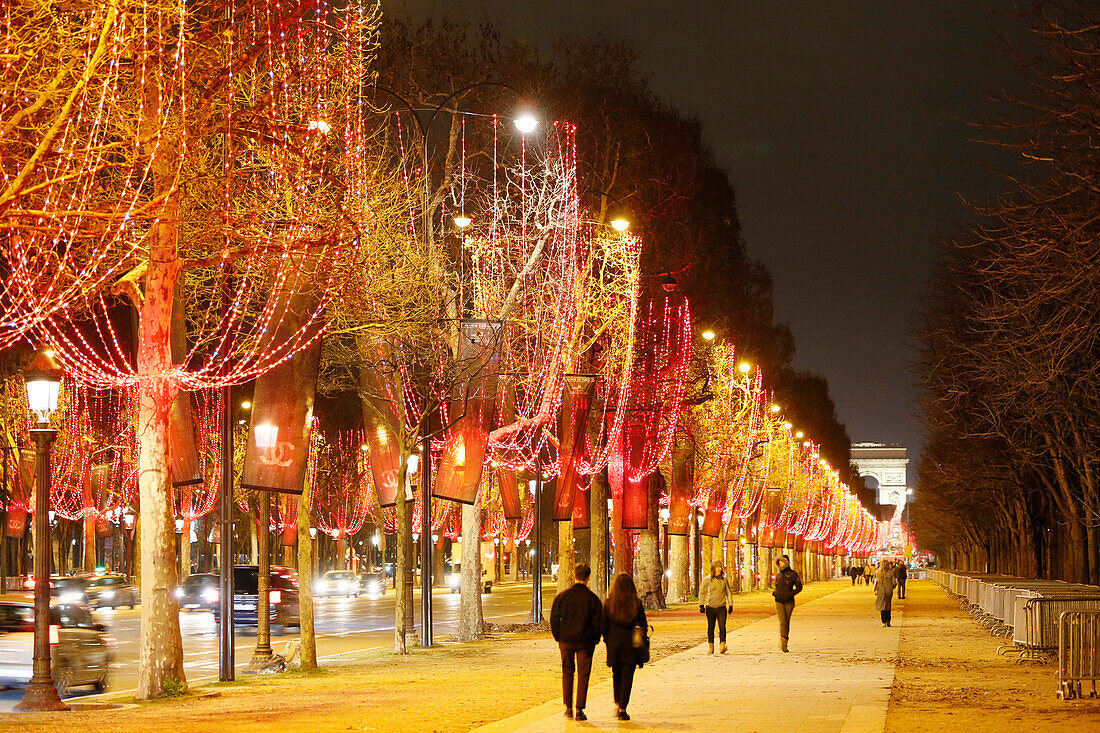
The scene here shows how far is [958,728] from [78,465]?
5115 centimetres

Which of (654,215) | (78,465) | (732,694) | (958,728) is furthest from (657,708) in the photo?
(78,465)

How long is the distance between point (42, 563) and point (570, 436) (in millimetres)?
18251

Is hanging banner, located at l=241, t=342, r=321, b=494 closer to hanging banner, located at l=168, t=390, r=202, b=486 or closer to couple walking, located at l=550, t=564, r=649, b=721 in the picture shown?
hanging banner, located at l=168, t=390, r=202, b=486

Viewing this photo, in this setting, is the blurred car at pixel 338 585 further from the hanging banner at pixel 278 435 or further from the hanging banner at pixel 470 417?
the hanging banner at pixel 278 435

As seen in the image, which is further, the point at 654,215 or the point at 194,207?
the point at 654,215

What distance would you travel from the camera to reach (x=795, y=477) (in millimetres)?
86000

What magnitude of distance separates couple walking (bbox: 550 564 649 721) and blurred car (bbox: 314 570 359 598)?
2459 inches

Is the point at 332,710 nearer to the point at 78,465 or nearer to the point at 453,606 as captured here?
the point at 453,606

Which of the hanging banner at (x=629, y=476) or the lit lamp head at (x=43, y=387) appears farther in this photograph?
the hanging banner at (x=629, y=476)

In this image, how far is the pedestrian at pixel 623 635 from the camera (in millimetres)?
15945

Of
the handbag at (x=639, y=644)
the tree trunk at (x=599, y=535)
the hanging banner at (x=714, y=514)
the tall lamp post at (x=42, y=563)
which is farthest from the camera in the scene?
the hanging banner at (x=714, y=514)

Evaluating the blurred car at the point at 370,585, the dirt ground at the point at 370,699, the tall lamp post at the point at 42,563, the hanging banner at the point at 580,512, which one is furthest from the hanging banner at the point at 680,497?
the blurred car at the point at 370,585

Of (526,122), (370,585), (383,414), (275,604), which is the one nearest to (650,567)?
(275,604)

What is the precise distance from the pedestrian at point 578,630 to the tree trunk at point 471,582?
15814 mm
